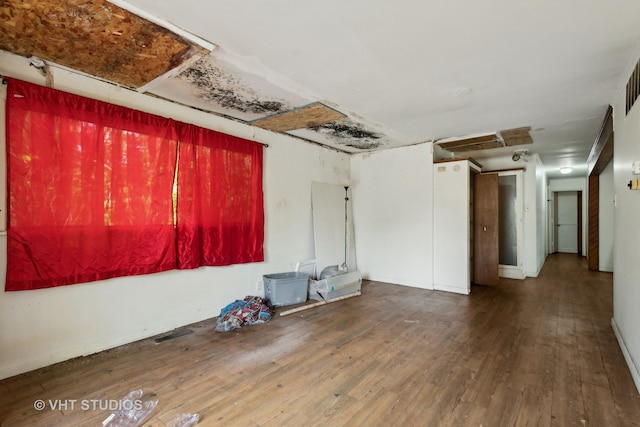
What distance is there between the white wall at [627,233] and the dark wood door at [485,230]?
2.15 m

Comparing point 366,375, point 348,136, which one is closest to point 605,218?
point 348,136

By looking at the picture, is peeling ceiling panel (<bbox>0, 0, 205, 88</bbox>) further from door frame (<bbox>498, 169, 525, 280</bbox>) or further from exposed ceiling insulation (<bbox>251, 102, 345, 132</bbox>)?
door frame (<bbox>498, 169, 525, 280</bbox>)

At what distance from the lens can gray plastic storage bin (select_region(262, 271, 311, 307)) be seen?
396 centimetres

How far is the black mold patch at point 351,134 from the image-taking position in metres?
4.12

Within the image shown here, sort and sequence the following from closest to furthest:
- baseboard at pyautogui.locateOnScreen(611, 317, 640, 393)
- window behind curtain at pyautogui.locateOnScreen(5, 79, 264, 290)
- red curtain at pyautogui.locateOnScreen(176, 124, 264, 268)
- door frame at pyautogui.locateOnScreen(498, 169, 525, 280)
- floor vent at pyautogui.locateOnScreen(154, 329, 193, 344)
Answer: baseboard at pyautogui.locateOnScreen(611, 317, 640, 393) → window behind curtain at pyautogui.locateOnScreen(5, 79, 264, 290) → floor vent at pyautogui.locateOnScreen(154, 329, 193, 344) → red curtain at pyautogui.locateOnScreen(176, 124, 264, 268) → door frame at pyautogui.locateOnScreen(498, 169, 525, 280)

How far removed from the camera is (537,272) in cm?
613

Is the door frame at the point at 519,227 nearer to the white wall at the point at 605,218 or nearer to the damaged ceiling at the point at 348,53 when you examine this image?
the damaged ceiling at the point at 348,53

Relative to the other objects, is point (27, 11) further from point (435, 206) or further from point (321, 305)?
point (435, 206)

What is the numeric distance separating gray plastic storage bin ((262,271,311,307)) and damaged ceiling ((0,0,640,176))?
213 centimetres

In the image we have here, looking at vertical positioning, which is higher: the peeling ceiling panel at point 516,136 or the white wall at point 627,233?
the peeling ceiling panel at point 516,136

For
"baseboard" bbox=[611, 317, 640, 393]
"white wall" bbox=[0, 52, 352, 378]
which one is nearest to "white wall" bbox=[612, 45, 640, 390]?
"baseboard" bbox=[611, 317, 640, 393]

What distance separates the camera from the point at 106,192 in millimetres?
2672

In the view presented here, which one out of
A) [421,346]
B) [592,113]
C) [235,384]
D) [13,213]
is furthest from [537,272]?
[13,213]

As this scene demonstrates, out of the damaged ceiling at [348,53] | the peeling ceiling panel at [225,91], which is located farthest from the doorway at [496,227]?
the peeling ceiling panel at [225,91]
